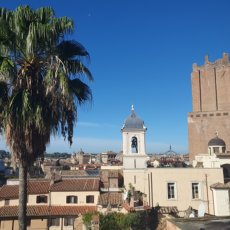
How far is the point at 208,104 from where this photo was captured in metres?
66.1

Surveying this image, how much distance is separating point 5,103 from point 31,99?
2.37 ft

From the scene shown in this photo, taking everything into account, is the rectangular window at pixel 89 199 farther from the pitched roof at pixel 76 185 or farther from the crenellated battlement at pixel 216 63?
the crenellated battlement at pixel 216 63

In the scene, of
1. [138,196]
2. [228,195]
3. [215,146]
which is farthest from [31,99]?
[215,146]

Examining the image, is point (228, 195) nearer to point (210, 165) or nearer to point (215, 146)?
point (210, 165)

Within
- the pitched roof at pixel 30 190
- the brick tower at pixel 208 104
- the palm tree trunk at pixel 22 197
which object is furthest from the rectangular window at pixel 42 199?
the brick tower at pixel 208 104

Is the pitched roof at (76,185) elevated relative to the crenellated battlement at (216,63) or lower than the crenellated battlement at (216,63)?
lower

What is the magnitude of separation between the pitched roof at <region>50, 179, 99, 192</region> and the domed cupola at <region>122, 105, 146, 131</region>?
696cm

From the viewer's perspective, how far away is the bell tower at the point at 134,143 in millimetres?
33156

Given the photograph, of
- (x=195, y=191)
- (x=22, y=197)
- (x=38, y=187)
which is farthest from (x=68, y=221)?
(x=22, y=197)

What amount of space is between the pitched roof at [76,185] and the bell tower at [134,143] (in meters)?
4.35

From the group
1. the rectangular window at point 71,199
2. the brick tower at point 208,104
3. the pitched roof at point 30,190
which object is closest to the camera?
the pitched roof at point 30,190

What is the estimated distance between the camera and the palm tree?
9000 mm

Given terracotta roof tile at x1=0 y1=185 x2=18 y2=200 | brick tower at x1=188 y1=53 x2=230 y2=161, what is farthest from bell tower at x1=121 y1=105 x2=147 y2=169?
brick tower at x1=188 y1=53 x2=230 y2=161

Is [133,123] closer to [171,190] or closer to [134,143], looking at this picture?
[134,143]
